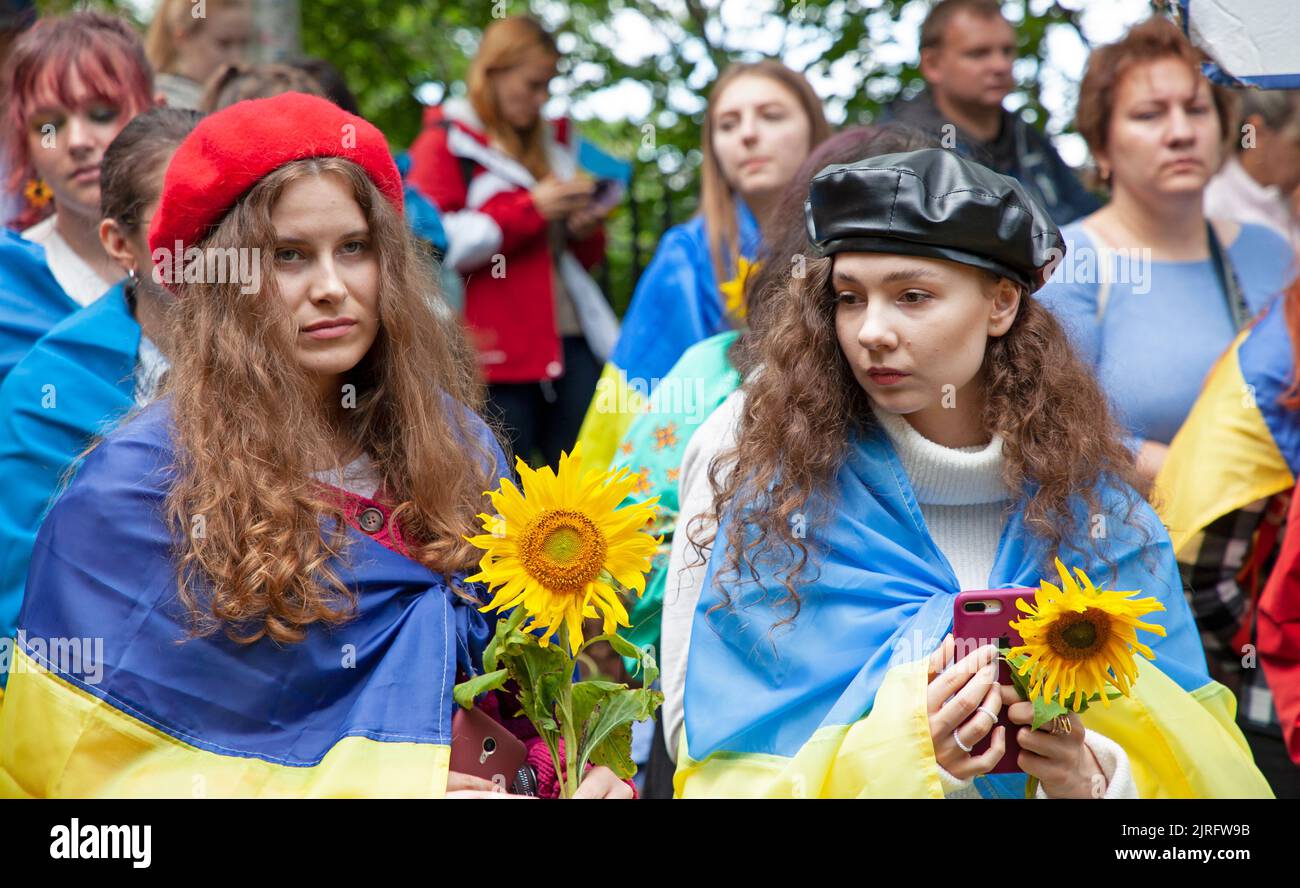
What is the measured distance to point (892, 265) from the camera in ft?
8.94

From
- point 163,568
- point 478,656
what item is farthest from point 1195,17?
point 163,568

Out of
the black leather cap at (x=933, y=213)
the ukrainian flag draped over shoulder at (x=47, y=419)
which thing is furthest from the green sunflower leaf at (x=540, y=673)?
the ukrainian flag draped over shoulder at (x=47, y=419)

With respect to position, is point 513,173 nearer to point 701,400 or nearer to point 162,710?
point 701,400

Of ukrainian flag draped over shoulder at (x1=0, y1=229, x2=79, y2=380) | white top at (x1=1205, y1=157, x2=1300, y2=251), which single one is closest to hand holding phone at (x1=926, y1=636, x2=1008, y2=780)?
ukrainian flag draped over shoulder at (x1=0, y1=229, x2=79, y2=380)

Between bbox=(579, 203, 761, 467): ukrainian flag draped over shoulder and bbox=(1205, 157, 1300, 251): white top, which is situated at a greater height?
bbox=(1205, 157, 1300, 251): white top

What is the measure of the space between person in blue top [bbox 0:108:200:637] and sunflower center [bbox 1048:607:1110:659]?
79.4 inches

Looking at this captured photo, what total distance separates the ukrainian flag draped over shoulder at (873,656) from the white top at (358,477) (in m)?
0.67

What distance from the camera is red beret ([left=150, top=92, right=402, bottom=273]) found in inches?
110

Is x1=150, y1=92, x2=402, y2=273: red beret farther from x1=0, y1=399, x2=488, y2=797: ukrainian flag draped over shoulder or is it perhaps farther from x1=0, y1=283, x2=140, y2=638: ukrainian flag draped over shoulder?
x1=0, y1=283, x2=140, y2=638: ukrainian flag draped over shoulder

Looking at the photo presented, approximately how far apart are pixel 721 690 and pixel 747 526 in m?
0.30

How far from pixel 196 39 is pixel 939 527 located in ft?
12.4

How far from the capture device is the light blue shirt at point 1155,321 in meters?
4.20

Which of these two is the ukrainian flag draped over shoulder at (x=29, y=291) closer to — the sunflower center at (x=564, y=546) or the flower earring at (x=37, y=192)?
the flower earring at (x=37, y=192)

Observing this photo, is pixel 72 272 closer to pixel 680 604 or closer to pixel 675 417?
pixel 675 417
